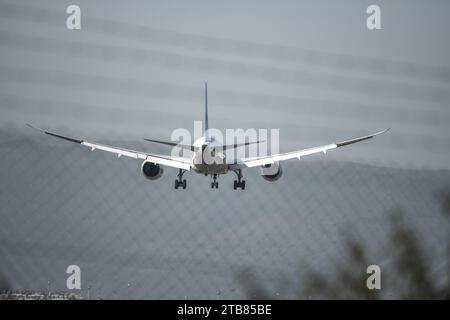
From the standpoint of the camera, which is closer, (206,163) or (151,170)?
Answer: (206,163)

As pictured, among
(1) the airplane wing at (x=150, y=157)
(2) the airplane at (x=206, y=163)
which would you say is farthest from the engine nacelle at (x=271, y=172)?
(1) the airplane wing at (x=150, y=157)

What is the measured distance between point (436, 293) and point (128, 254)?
56487mm

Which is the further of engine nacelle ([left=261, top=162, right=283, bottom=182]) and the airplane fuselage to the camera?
engine nacelle ([left=261, top=162, right=283, bottom=182])

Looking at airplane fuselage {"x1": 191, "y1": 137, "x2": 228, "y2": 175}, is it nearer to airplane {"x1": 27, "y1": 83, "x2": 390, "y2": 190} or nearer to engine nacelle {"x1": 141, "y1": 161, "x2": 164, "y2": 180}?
airplane {"x1": 27, "y1": 83, "x2": 390, "y2": 190}

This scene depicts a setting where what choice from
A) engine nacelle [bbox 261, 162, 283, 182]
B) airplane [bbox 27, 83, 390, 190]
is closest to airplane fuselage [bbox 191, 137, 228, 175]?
airplane [bbox 27, 83, 390, 190]

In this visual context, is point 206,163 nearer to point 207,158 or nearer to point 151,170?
point 207,158

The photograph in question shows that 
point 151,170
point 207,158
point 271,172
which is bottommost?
point 271,172

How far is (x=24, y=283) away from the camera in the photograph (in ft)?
450

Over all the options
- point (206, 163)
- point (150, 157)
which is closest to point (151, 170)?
point (150, 157)

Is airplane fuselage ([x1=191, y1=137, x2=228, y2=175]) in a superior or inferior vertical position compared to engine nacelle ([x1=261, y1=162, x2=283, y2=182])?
superior

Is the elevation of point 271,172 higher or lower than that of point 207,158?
lower
